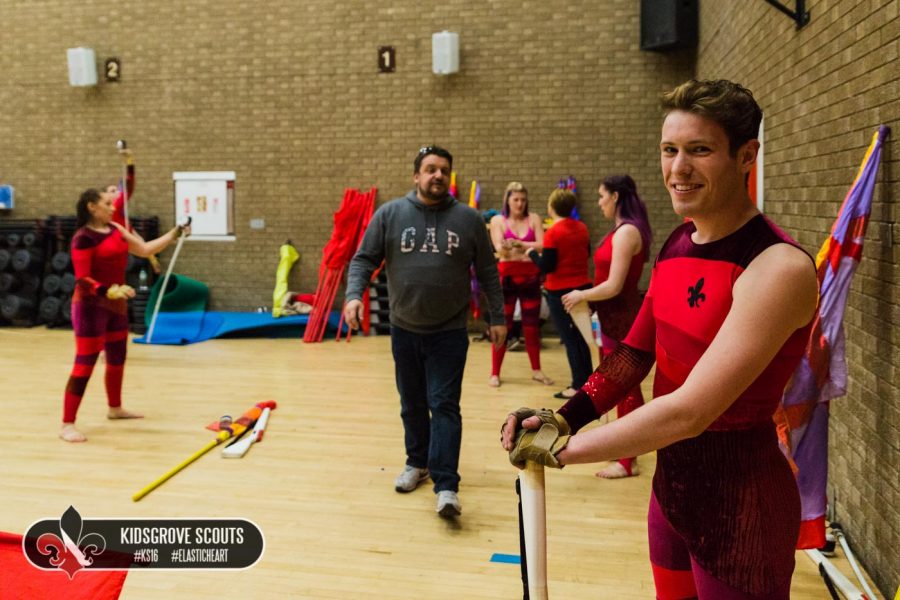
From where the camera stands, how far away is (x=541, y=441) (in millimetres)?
1454

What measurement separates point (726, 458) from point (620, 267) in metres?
2.73

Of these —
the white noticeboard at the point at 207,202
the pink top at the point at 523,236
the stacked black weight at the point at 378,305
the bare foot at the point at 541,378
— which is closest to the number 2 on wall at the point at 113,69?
the white noticeboard at the point at 207,202

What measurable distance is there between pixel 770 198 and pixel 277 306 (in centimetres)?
632

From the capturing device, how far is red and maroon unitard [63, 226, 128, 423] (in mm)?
4945

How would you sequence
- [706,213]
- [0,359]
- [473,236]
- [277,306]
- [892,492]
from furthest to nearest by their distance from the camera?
[277,306]
[0,359]
[473,236]
[892,492]
[706,213]

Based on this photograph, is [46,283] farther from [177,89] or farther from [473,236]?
[473,236]

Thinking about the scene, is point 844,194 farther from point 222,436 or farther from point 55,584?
point 222,436

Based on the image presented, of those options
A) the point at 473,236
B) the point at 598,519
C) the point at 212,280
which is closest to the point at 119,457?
the point at 473,236

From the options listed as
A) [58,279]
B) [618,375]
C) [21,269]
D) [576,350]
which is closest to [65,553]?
[618,375]

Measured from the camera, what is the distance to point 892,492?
2.74 m

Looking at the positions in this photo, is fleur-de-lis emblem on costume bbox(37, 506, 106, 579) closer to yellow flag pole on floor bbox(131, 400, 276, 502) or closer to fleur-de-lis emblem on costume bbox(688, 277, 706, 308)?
fleur-de-lis emblem on costume bbox(688, 277, 706, 308)

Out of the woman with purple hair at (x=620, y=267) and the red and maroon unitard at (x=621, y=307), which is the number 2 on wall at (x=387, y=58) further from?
the red and maroon unitard at (x=621, y=307)

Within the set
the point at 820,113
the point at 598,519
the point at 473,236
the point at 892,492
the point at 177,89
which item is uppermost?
the point at 177,89

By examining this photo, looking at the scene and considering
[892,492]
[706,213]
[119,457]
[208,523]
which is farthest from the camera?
[119,457]
